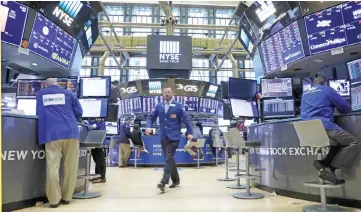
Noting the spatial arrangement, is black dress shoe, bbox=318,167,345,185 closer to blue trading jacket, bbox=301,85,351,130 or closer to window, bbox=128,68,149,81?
blue trading jacket, bbox=301,85,351,130

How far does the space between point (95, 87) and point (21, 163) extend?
2.56 m

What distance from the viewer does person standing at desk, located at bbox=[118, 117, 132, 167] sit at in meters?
8.64

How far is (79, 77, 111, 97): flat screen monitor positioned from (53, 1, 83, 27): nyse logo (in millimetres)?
1838

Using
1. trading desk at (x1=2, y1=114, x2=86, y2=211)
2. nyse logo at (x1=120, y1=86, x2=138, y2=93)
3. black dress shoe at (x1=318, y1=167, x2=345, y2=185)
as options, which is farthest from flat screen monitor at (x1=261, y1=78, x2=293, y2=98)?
nyse logo at (x1=120, y1=86, x2=138, y2=93)

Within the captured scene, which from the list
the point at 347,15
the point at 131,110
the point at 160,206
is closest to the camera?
the point at 160,206

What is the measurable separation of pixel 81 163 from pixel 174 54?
5.57 meters

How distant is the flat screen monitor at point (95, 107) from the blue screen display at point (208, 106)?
241 inches

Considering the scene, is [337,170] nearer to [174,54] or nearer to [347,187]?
[347,187]

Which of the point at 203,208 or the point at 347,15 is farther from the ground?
the point at 347,15

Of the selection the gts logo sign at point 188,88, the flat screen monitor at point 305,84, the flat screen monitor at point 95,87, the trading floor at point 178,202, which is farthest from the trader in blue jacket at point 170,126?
the gts logo sign at point 188,88

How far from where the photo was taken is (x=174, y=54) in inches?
360

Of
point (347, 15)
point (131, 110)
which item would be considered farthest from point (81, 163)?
point (131, 110)

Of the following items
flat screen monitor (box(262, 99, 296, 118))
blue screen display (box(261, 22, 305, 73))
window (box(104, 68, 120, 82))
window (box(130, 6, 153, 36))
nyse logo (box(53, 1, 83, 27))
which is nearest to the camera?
flat screen monitor (box(262, 99, 296, 118))

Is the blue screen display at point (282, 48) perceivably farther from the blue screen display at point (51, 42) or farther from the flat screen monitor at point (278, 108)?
the blue screen display at point (51, 42)
